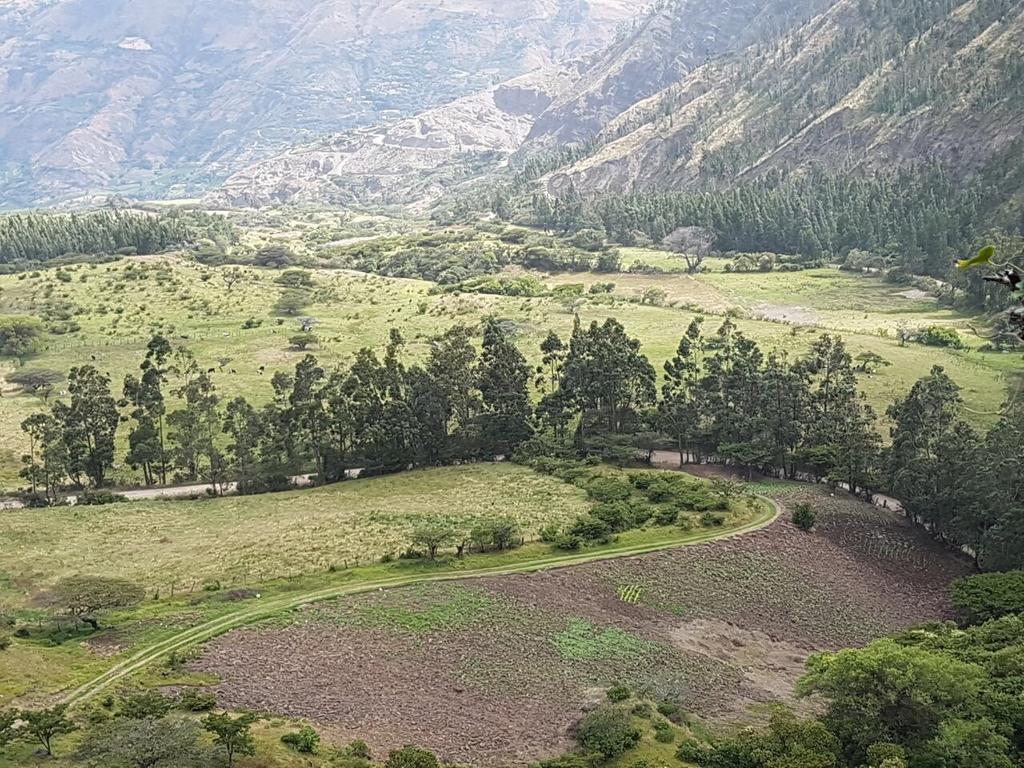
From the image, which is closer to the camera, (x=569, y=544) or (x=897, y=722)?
(x=897, y=722)

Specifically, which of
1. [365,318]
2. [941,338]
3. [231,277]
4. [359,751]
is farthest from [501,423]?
[231,277]

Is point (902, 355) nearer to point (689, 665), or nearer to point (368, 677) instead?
point (689, 665)

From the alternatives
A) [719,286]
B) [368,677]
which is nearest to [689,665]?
[368,677]

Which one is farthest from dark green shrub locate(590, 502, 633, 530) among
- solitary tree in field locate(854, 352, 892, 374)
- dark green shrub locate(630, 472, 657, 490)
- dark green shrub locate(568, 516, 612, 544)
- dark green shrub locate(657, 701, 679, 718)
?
solitary tree in field locate(854, 352, 892, 374)

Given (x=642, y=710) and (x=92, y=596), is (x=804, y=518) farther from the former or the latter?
(x=92, y=596)

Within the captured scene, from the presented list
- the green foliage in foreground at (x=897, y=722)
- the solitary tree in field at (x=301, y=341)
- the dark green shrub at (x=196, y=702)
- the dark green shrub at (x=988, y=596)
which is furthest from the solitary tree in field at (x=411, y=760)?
the solitary tree in field at (x=301, y=341)
